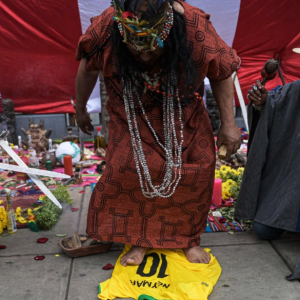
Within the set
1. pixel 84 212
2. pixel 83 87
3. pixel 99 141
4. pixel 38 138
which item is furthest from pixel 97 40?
pixel 99 141

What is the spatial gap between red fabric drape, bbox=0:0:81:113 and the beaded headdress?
3.90m

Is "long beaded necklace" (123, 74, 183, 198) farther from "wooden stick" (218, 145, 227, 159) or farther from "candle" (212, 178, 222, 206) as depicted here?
"candle" (212, 178, 222, 206)

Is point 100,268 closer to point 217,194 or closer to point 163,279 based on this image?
point 163,279

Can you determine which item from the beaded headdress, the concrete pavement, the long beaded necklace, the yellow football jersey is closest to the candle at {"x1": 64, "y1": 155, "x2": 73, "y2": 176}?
the concrete pavement

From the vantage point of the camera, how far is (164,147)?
7.62ft

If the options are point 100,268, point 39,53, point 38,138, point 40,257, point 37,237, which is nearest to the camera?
point 100,268

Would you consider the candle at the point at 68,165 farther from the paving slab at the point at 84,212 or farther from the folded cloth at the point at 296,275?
the folded cloth at the point at 296,275

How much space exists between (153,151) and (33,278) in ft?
3.41

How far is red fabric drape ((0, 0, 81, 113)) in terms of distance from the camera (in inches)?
216

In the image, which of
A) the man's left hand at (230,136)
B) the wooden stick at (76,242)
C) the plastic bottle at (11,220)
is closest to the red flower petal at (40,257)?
the wooden stick at (76,242)

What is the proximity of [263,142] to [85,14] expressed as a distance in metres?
3.97

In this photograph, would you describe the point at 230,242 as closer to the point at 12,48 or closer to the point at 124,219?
the point at 124,219

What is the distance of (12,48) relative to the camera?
19.0ft

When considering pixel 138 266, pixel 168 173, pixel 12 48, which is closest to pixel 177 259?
pixel 138 266
